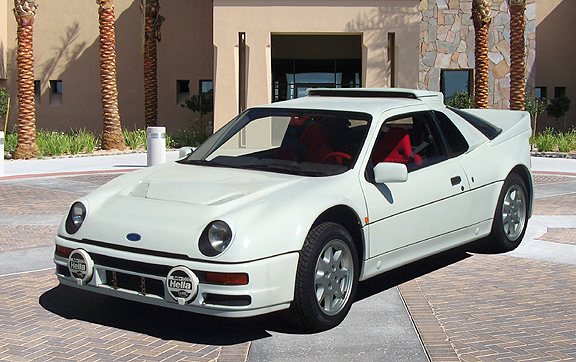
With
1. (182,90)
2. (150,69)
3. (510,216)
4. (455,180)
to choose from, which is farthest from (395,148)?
(182,90)

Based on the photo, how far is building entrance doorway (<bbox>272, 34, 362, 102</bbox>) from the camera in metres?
31.3

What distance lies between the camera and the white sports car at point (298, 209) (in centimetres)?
518

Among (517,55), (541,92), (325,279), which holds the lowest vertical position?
(325,279)

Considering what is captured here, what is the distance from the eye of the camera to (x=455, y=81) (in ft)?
98.8

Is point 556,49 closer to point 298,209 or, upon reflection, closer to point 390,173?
point 390,173

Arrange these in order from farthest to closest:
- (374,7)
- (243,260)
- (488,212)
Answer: (374,7)
(488,212)
(243,260)

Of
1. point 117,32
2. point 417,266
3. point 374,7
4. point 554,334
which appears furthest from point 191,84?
point 554,334

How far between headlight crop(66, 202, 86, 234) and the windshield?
4.01 feet

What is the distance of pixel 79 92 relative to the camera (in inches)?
1234

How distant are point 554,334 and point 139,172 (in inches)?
139

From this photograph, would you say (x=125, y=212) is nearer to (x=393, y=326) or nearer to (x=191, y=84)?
(x=393, y=326)

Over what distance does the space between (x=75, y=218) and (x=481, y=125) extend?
14.2 feet

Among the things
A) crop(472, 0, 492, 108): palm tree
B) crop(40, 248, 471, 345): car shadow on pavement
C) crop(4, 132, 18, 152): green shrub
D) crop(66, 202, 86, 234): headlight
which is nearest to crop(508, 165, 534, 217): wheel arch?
crop(40, 248, 471, 345): car shadow on pavement

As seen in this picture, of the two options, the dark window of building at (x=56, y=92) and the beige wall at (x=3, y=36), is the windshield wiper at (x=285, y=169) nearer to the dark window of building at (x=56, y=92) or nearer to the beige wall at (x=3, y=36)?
the dark window of building at (x=56, y=92)
